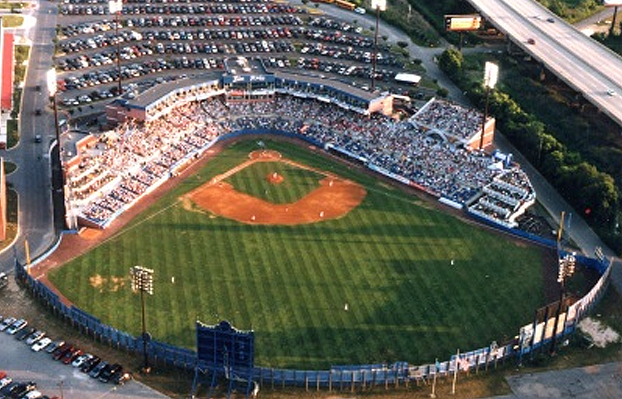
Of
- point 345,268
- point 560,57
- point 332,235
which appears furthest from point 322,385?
point 560,57

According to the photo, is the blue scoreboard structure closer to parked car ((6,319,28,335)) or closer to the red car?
the red car

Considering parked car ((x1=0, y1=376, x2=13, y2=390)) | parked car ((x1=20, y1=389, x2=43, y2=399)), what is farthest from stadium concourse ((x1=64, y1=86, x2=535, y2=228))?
parked car ((x1=20, y1=389, x2=43, y2=399))

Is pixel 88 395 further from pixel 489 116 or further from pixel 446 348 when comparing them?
pixel 489 116

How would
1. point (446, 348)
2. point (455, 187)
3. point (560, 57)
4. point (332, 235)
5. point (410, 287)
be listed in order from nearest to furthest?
1. point (446, 348)
2. point (410, 287)
3. point (332, 235)
4. point (455, 187)
5. point (560, 57)

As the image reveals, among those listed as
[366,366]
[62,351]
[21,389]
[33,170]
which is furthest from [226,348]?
[33,170]

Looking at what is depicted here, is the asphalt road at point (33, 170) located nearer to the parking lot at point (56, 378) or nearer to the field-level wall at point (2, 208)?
the field-level wall at point (2, 208)

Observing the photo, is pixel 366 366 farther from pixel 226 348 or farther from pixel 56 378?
pixel 56 378
